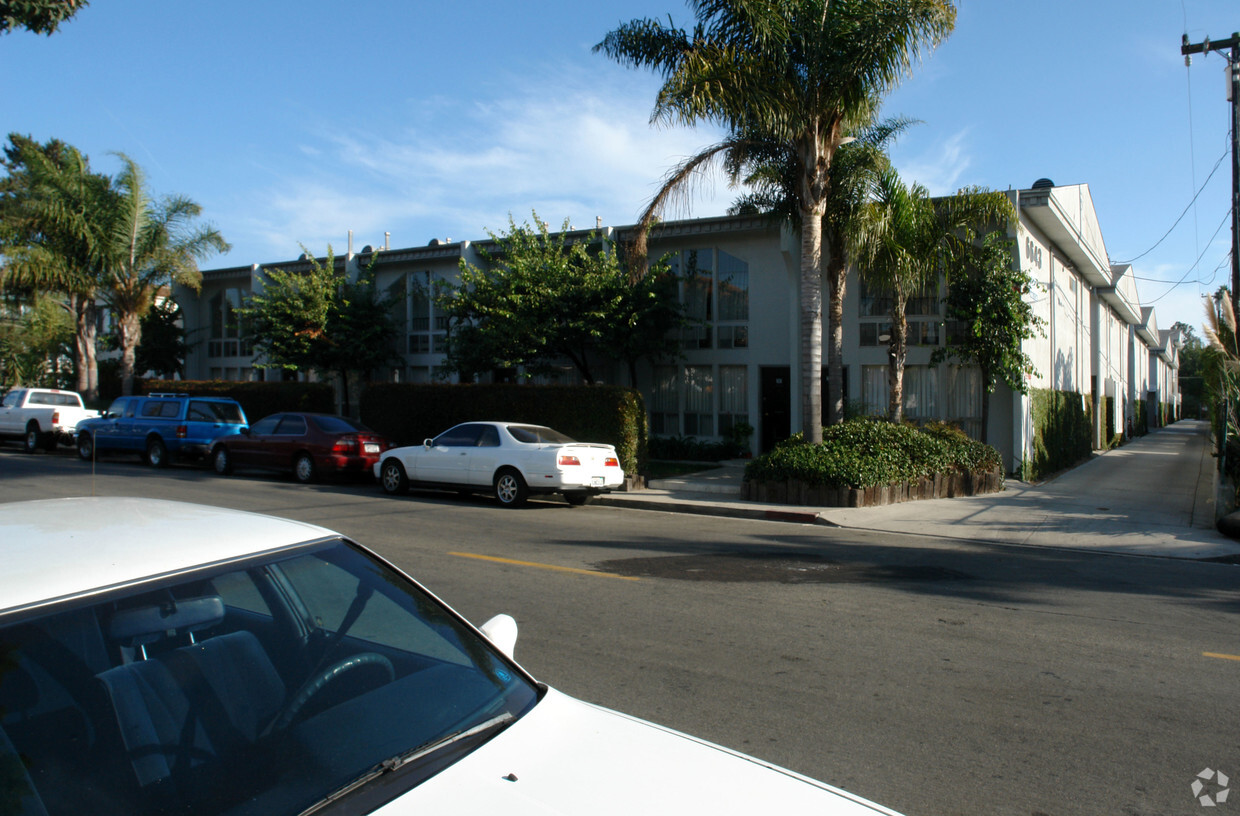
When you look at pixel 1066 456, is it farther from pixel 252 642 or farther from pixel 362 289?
pixel 252 642

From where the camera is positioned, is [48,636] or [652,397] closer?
[48,636]

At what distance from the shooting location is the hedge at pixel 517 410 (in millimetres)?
16891

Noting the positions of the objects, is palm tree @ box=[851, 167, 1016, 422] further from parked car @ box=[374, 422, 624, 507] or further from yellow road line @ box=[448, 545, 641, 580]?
yellow road line @ box=[448, 545, 641, 580]

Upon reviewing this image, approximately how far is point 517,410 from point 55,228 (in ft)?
55.0

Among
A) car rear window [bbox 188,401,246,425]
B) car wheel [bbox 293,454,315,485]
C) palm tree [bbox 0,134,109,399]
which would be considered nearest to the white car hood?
car wheel [bbox 293,454,315,485]

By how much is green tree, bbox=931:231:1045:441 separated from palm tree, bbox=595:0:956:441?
4161 millimetres

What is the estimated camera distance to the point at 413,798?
203 centimetres

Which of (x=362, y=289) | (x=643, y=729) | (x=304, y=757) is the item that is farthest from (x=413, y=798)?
(x=362, y=289)

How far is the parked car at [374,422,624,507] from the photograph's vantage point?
14195 millimetres

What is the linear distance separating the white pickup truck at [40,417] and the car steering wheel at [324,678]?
26752mm

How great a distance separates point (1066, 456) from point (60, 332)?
39140 millimetres

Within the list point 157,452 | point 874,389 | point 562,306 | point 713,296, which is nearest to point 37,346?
point 157,452

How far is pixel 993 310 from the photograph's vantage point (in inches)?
677

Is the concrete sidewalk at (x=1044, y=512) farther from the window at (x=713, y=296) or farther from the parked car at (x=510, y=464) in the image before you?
the window at (x=713, y=296)
